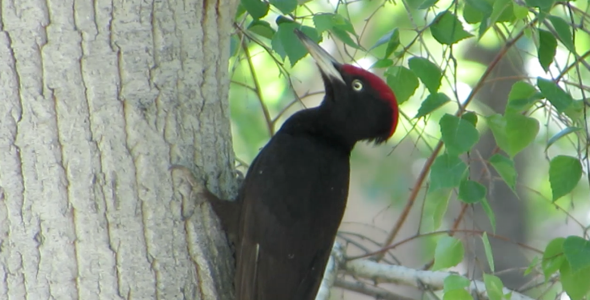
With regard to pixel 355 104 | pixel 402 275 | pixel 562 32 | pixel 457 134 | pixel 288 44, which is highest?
pixel 355 104

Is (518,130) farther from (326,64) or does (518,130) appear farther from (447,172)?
(326,64)

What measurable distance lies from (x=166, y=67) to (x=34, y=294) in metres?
0.76

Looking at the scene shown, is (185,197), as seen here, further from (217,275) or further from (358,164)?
(358,164)

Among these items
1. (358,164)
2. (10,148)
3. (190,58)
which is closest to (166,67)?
(190,58)

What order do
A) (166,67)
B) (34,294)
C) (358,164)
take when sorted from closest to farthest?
(34,294) → (166,67) → (358,164)

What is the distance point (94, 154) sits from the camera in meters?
2.15

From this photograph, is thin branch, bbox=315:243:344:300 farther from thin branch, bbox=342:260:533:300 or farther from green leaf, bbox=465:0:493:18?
green leaf, bbox=465:0:493:18

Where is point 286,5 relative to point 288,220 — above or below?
above

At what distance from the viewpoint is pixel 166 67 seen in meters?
2.30

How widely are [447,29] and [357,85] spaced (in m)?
0.65

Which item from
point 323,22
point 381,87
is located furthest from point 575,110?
point 381,87

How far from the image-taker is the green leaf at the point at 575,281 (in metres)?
2.18

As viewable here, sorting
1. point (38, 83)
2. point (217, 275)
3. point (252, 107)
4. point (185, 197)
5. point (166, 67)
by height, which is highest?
point (252, 107)

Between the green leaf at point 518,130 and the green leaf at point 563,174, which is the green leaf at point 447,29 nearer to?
the green leaf at point 518,130
